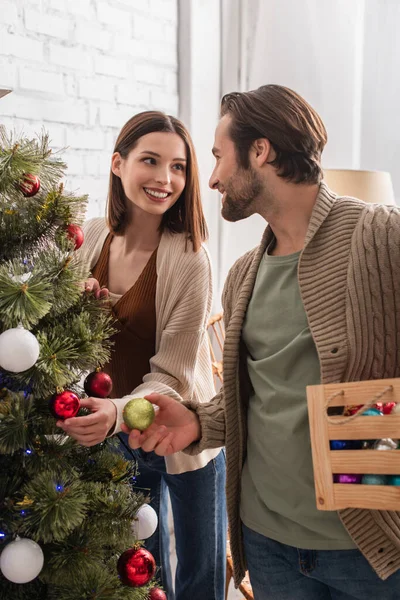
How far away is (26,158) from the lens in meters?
0.93

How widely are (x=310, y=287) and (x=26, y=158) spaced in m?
0.44

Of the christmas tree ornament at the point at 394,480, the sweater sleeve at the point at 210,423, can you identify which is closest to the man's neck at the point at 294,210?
the sweater sleeve at the point at 210,423

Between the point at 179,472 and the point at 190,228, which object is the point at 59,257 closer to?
the point at 190,228

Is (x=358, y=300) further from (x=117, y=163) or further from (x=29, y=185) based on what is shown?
(x=117, y=163)

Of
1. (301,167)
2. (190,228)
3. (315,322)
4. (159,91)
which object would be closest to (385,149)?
(159,91)

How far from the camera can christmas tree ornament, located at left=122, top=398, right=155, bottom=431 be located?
3.57 ft

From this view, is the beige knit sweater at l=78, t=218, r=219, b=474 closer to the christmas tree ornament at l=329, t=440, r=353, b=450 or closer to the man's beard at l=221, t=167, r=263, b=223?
the man's beard at l=221, t=167, r=263, b=223

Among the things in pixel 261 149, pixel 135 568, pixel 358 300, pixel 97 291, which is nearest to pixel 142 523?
pixel 135 568

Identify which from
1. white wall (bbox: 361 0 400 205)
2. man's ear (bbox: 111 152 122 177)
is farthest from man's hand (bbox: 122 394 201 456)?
white wall (bbox: 361 0 400 205)

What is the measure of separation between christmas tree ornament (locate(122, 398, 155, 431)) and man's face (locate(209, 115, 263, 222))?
34 cm

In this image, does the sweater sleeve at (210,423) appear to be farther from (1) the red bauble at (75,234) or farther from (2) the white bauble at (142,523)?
(1) the red bauble at (75,234)

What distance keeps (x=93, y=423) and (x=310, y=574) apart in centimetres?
38

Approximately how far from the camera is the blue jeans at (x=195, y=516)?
1497mm

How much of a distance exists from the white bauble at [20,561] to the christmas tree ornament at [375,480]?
0.43m
